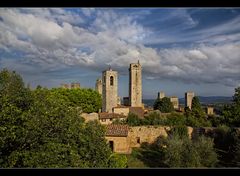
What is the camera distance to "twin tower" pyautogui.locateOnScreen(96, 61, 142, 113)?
3697 centimetres

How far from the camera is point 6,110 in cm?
573

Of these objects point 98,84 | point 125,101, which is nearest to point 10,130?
point 98,84

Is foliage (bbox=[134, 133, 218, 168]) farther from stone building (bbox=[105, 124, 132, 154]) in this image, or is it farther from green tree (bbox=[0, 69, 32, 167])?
green tree (bbox=[0, 69, 32, 167])

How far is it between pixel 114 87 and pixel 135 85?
172 inches

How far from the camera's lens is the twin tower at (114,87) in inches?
1455

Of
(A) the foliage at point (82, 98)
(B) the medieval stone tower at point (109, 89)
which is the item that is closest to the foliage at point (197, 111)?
(A) the foliage at point (82, 98)

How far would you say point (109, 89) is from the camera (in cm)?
3744

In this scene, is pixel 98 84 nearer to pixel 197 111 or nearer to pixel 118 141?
pixel 197 111

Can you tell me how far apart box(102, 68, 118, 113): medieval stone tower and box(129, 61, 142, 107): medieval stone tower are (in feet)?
11.2

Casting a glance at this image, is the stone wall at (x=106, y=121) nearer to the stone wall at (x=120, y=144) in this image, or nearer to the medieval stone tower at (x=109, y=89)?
the stone wall at (x=120, y=144)

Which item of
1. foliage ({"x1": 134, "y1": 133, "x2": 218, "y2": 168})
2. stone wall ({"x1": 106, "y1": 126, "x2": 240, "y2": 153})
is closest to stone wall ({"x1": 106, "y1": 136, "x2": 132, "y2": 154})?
stone wall ({"x1": 106, "y1": 126, "x2": 240, "y2": 153})
